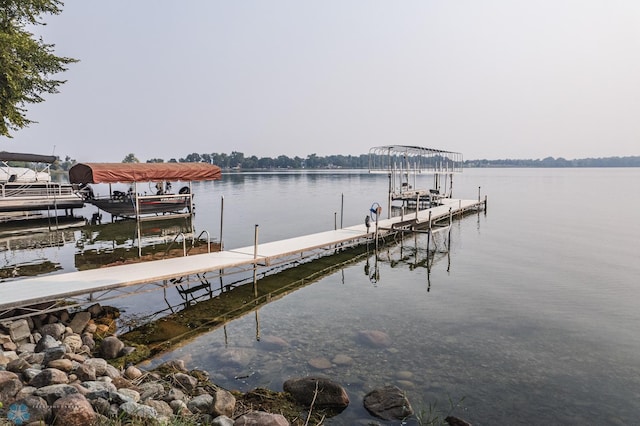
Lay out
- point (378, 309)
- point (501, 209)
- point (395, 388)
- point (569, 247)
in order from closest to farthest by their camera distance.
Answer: point (395, 388) → point (378, 309) → point (569, 247) → point (501, 209)

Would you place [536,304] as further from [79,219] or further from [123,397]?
[79,219]

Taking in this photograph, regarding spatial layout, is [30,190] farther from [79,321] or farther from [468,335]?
[468,335]

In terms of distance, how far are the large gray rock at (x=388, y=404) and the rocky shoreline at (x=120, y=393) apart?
0.02 meters

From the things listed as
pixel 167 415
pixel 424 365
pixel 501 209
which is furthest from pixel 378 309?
pixel 501 209

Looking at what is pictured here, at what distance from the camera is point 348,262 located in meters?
20.5

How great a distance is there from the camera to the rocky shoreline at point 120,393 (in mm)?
5762

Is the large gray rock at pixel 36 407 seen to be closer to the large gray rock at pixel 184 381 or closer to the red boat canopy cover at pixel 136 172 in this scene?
the large gray rock at pixel 184 381

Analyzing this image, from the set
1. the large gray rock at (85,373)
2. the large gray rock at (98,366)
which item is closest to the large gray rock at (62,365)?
the large gray rock at (85,373)

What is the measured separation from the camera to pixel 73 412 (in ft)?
17.9

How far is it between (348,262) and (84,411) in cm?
1573

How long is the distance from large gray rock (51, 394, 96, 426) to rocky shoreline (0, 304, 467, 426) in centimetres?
1

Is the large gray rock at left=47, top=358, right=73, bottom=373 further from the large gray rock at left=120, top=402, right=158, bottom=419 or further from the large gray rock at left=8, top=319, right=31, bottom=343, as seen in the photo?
the large gray rock at left=8, top=319, right=31, bottom=343

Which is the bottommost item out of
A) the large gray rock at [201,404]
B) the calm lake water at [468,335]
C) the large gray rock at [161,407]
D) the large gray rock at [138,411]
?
the calm lake water at [468,335]

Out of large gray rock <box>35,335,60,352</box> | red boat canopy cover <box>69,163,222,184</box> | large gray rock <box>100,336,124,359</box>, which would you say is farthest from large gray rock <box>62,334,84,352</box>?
red boat canopy cover <box>69,163,222,184</box>
